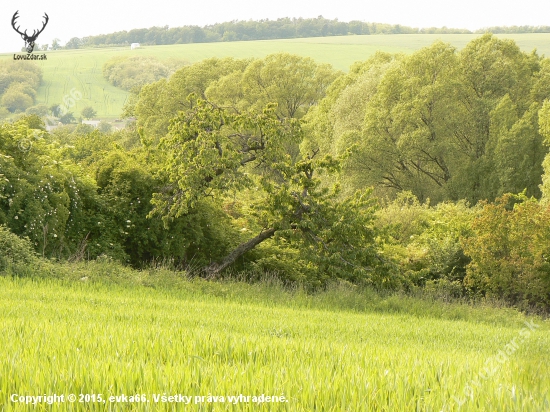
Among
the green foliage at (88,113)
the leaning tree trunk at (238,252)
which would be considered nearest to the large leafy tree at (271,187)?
the leaning tree trunk at (238,252)

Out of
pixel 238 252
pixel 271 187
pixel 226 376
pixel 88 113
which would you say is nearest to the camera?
pixel 226 376

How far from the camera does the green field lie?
10838 centimetres

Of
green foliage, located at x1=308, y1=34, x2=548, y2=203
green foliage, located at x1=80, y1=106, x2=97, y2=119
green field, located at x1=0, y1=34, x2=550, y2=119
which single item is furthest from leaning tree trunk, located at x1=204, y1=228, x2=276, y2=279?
green foliage, located at x1=80, y1=106, x2=97, y2=119

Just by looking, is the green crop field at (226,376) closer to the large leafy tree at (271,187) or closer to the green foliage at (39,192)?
the green foliage at (39,192)

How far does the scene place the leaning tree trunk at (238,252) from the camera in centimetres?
2124

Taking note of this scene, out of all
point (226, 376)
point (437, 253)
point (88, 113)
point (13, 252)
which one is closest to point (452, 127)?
point (437, 253)

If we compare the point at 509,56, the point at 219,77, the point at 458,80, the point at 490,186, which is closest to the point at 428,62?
the point at 458,80

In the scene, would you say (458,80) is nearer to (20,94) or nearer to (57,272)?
(57,272)

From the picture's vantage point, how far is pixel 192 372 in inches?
138

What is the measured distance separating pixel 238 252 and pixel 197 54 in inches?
4814

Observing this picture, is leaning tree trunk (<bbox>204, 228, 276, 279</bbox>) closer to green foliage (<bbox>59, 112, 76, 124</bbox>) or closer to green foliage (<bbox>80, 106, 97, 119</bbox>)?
green foliage (<bbox>59, 112, 76, 124</bbox>)

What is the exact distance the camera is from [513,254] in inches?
945

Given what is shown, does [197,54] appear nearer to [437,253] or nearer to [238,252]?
[437,253]

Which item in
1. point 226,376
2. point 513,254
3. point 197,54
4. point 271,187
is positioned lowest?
point 513,254
